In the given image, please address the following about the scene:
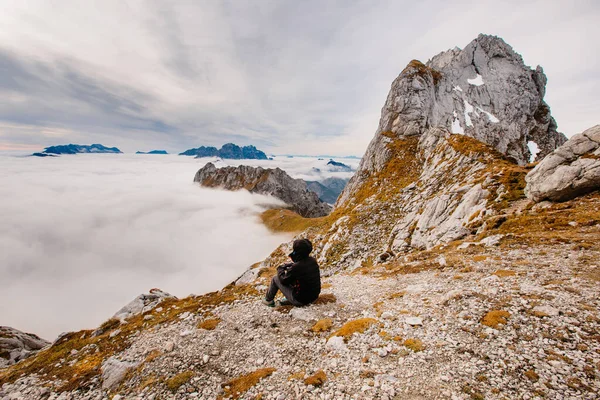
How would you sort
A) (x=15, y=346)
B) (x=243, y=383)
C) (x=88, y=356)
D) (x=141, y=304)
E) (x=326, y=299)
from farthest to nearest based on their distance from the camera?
(x=15, y=346) → (x=141, y=304) → (x=326, y=299) → (x=88, y=356) → (x=243, y=383)

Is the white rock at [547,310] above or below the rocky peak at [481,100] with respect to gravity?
below

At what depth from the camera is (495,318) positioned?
10180 millimetres

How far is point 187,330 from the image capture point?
13.9 m

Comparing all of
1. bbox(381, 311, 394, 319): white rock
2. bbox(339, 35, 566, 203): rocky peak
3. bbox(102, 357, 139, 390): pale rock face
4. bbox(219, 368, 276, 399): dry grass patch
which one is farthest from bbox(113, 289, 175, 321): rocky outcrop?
bbox(339, 35, 566, 203): rocky peak

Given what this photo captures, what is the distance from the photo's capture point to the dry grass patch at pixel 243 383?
8.84 metres

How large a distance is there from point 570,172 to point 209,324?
34.7 m

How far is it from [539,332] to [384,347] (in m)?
5.64

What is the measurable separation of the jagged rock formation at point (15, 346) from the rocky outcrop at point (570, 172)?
2217 inches

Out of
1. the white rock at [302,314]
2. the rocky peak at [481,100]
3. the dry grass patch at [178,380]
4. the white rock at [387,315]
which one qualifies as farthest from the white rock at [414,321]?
the rocky peak at [481,100]

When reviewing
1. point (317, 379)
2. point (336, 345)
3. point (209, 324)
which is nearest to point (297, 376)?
point (317, 379)

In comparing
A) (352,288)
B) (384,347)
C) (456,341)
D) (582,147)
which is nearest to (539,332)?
(456,341)

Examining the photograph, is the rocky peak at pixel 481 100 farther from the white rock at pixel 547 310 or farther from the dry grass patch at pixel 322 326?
the white rock at pixel 547 310

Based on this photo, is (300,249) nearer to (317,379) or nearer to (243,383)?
(317,379)

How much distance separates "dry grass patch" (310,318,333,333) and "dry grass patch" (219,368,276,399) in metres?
3.25
